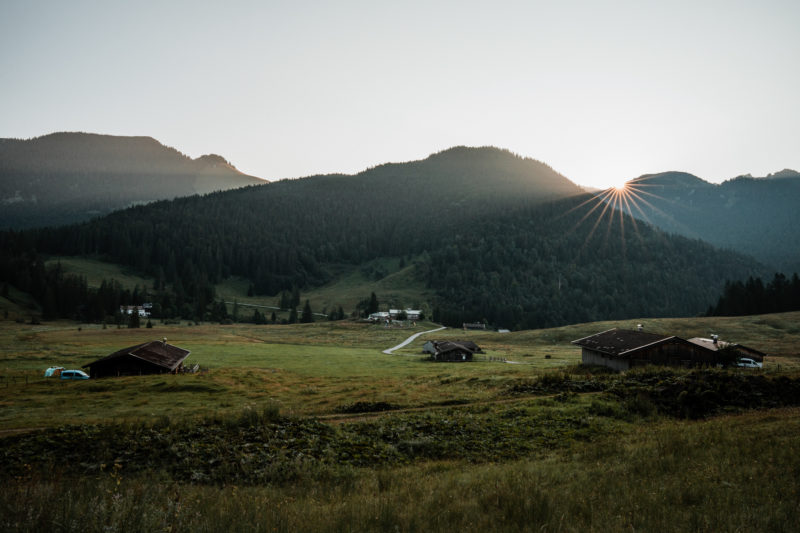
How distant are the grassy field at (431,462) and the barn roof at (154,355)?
47.6 feet

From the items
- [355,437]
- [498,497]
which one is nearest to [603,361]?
[355,437]

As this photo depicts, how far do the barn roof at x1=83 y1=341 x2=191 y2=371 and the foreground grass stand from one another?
42.0 meters

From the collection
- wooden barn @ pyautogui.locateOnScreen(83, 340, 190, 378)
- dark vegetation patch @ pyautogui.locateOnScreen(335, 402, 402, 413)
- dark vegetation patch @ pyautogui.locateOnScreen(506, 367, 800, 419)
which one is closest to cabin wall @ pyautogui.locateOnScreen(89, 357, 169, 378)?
wooden barn @ pyautogui.locateOnScreen(83, 340, 190, 378)

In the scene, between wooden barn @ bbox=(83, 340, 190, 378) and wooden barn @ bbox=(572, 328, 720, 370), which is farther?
wooden barn @ bbox=(83, 340, 190, 378)

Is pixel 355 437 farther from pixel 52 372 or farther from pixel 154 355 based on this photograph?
pixel 52 372

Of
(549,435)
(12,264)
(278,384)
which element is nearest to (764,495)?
(549,435)

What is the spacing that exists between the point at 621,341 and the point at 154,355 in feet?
195

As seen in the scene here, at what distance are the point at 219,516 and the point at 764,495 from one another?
1155 cm

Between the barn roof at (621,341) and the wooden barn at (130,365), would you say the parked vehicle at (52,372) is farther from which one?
the barn roof at (621,341)

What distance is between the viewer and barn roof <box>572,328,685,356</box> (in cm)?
4519

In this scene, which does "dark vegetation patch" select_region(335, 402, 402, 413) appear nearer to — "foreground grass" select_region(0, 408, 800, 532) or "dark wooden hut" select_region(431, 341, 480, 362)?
"foreground grass" select_region(0, 408, 800, 532)

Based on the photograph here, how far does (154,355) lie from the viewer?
168 ft

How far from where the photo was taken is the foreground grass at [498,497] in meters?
7.25

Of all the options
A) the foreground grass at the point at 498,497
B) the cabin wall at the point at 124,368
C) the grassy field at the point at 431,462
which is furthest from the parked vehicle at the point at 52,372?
the foreground grass at the point at 498,497
